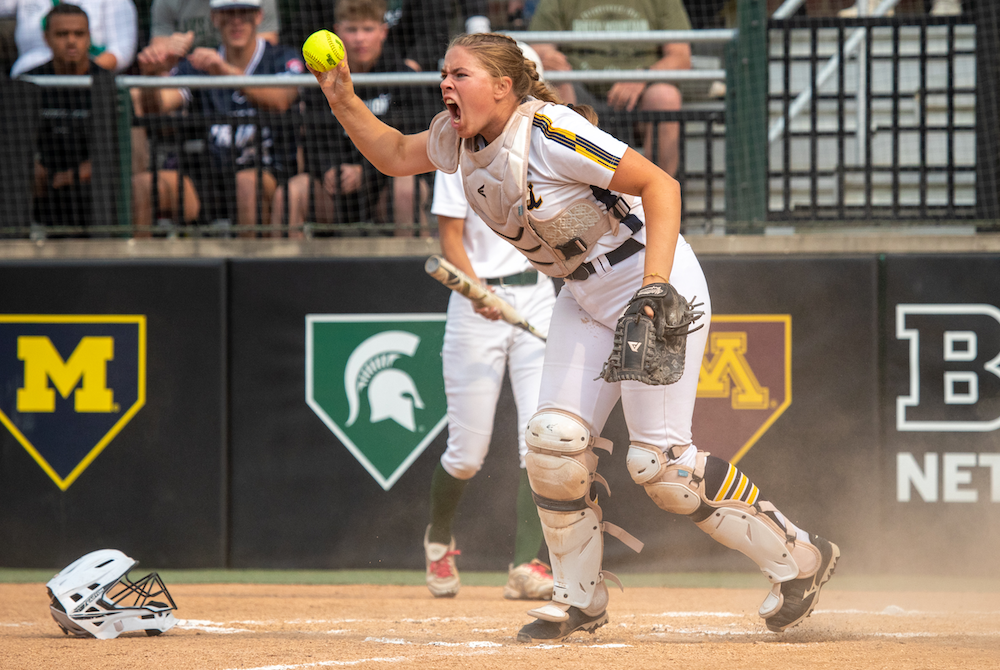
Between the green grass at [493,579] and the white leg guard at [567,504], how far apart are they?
1.88 metres

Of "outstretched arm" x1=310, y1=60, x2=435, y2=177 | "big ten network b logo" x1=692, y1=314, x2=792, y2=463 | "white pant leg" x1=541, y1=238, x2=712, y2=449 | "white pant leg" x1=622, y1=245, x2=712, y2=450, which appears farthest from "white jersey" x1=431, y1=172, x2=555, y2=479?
"white pant leg" x1=622, y1=245, x2=712, y2=450

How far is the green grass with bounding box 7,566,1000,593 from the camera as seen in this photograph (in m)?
4.96

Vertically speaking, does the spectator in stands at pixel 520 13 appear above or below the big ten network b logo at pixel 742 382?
above

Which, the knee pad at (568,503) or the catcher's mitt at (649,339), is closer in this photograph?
the catcher's mitt at (649,339)

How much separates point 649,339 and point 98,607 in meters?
2.13

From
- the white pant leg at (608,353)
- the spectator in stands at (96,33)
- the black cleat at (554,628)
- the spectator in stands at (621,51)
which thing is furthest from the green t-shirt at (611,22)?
the black cleat at (554,628)

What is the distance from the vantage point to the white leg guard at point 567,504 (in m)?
3.17

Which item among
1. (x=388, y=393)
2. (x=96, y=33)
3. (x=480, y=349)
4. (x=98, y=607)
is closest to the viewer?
(x=98, y=607)

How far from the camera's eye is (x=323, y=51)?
305cm

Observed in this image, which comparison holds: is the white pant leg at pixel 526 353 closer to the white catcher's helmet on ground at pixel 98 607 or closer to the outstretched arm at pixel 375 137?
the outstretched arm at pixel 375 137

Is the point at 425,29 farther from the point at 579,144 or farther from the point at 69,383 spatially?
the point at 579,144

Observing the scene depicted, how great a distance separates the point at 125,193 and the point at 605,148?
4.04 m

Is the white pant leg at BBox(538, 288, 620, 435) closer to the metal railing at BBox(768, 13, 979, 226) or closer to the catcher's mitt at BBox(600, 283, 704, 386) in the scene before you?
the catcher's mitt at BBox(600, 283, 704, 386)

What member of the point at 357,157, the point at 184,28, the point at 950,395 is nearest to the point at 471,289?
the point at 357,157
